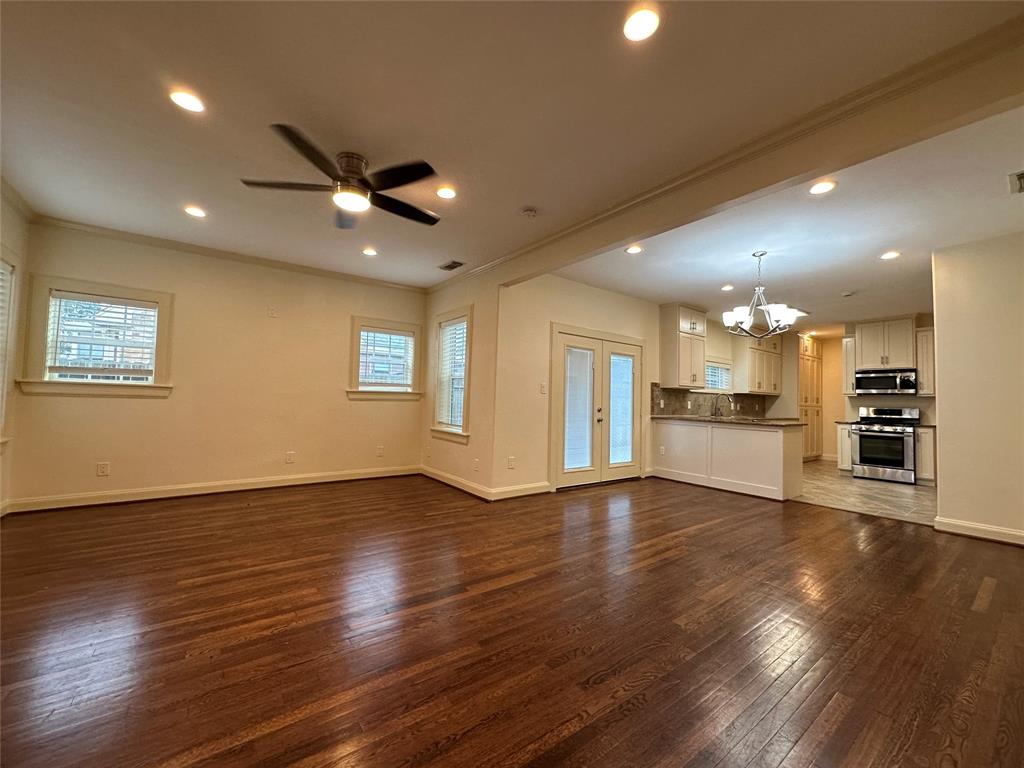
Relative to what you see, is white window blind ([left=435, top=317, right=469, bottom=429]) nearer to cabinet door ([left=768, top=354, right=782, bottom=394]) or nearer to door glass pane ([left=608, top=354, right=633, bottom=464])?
door glass pane ([left=608, top=354, right=633, bottom=464])

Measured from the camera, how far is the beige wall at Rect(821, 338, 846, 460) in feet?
29.7

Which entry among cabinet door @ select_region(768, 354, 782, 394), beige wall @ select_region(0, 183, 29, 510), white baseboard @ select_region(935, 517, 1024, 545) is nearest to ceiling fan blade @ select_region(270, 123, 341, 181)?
beige wall @ select_region(0, 183, 29, 510)

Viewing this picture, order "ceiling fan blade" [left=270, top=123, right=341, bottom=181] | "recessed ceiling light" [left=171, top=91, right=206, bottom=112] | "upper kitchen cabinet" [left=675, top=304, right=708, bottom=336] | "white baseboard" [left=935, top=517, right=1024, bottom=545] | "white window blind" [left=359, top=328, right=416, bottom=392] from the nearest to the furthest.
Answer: "ceiling fan blade" [left=270, top=123, right=341, bottom=181] < "recessed ceiling light" [left=171, top=91, right=206, bottom=112] < "white baseboard" [left=935, top=517, right=1024, bottom=545] < "white window blind" [left=359, top=328, right=416, bottom=392] < "upper kitchen cabinet" [left=675, top=304, right=708, bottom=336]

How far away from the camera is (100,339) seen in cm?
420

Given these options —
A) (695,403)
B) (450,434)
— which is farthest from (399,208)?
(695,403)

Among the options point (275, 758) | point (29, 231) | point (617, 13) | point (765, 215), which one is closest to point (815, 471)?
point (765, 215)

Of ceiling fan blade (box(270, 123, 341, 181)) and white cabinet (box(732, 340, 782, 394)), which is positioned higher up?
ceiling fan blade (box(270, 123, 341, 181))

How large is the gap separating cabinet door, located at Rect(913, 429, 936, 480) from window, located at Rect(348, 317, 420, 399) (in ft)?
25.7

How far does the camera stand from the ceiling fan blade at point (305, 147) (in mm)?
2061

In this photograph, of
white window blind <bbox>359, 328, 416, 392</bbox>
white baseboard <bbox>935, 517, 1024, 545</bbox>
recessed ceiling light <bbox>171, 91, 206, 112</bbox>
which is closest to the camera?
recessed ceiling light <bbox>171, 91, 206, 112</bbox>

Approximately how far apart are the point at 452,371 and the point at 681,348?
366 cm

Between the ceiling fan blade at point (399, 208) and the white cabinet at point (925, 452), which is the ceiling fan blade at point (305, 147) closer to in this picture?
the ceiling fan blade at point (399, 208)

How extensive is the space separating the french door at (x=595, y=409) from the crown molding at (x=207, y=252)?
262cm

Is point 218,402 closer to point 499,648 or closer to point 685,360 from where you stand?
point 499,648
